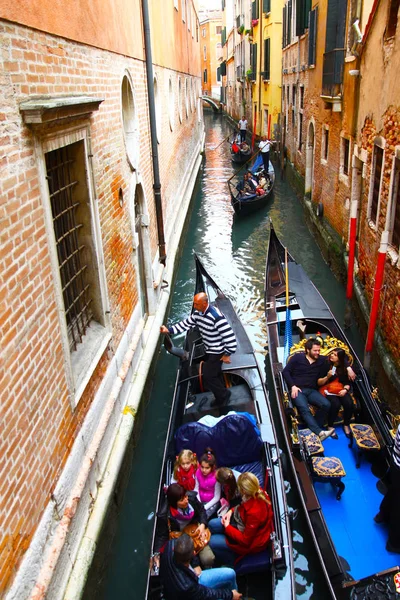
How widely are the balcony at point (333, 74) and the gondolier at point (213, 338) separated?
5.14m

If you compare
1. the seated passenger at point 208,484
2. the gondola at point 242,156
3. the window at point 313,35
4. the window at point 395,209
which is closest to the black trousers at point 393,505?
the seated passenger at point 208,484

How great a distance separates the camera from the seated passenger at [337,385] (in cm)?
418

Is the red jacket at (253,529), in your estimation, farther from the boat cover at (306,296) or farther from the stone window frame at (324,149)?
the stone window frame at (324,149)

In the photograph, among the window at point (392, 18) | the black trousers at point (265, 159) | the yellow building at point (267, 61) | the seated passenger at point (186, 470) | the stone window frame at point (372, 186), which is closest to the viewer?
the seated passenger at point (186, 470)

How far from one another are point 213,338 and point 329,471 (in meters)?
1.36

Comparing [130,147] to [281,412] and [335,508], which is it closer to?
[281,412]

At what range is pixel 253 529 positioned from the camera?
291 cm

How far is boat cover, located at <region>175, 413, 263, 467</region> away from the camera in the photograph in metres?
3.65

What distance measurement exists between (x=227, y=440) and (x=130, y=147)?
3.11 m

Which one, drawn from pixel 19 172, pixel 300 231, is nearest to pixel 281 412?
pixel 19 172

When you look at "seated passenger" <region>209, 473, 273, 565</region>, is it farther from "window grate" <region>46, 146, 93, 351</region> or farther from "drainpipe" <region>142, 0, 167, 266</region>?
"drainpipe" <region>142, 0, 167, 266</region>

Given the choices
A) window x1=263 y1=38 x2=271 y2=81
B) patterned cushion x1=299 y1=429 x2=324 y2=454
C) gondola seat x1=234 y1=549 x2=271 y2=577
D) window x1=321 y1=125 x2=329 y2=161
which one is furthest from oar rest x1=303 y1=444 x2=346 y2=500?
window x1=263 y1=38 x2=271 y2=81

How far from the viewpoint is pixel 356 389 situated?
4324 millimetres

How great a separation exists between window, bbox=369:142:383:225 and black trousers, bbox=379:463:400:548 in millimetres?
3482
